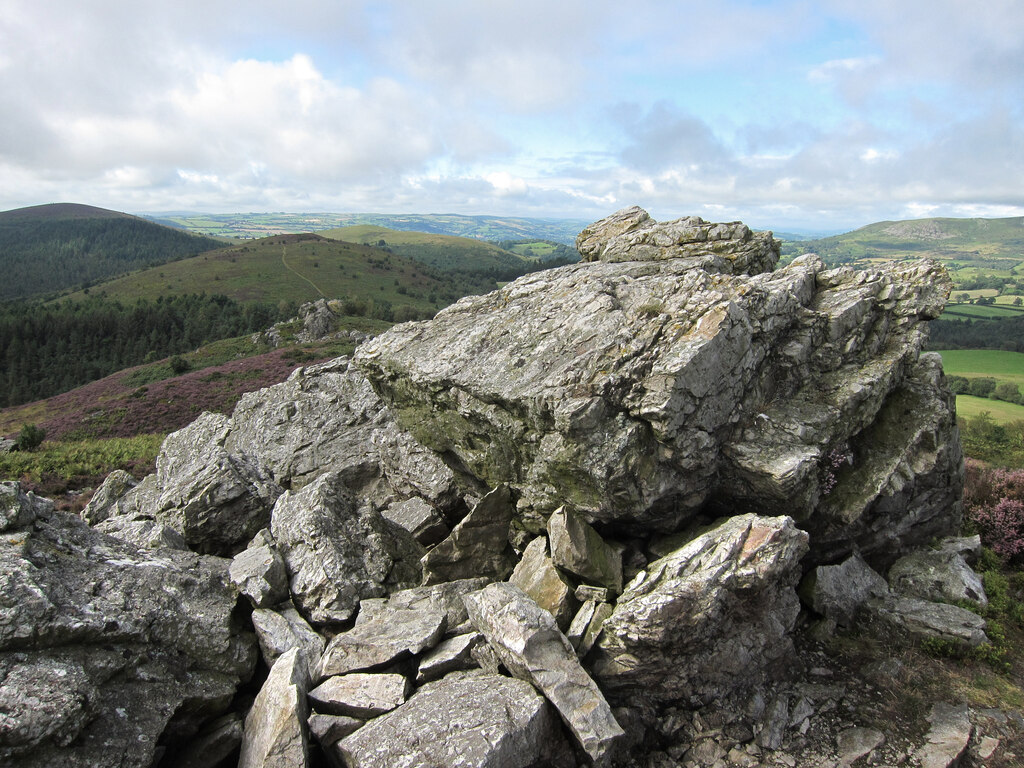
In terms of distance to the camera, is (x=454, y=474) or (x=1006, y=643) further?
(x=454, y=474)

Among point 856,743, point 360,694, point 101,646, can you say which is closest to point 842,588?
point 856,743

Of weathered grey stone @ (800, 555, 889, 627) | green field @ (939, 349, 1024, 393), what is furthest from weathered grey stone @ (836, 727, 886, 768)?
green field @ (939, 349, 1024, 393)

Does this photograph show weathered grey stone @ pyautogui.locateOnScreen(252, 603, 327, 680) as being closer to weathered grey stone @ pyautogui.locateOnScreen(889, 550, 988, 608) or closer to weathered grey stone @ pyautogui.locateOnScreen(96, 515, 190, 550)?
weathered grey stone @ pyautogui.locateOnScreen(96, 515, 190, 550)

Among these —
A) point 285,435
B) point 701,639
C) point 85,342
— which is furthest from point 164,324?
point 701,639

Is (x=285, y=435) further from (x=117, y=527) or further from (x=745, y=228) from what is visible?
(x=745, y=228)

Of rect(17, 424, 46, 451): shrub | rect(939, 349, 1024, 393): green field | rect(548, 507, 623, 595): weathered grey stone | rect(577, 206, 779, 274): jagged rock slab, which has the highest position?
rect(577, 206, 779, 274): jagged rock slab

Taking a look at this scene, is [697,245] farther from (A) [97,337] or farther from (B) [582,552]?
(A) [97,337]

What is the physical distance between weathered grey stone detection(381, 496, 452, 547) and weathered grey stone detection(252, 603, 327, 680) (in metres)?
4.34

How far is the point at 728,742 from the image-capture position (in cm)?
1099

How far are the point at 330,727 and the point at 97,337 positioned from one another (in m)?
156

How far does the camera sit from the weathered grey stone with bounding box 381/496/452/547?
16.5 metres

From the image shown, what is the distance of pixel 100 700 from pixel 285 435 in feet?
50.1

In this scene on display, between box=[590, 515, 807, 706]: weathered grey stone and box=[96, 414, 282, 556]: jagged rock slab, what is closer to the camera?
box=[590, 515, 807, 706]: weathered grey stone

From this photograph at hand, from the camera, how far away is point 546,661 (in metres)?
10.3
